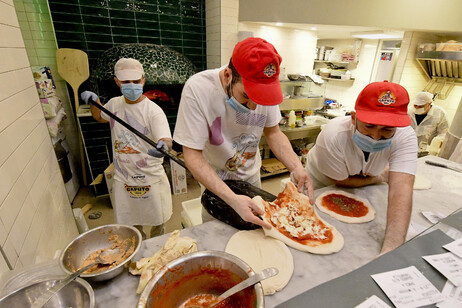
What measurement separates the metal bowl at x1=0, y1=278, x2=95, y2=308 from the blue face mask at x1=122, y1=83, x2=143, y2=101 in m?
1.63

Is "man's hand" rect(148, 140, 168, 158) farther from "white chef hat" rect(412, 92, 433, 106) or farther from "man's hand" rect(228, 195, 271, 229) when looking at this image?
"white chef hat" rect(412, 92, 433, 106)

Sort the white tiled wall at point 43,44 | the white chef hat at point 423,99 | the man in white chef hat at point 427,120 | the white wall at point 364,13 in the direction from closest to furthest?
1. the white tiled wall at point 43,44
2. the white wall at point 364,13
3. the white chef hat at point 423,99
4. the man in white chef hat at point 427,120

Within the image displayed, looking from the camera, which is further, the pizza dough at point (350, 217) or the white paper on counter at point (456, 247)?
the pizza dough at point (350, 217)

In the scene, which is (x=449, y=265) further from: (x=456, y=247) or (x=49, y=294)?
(x=49, y=294)

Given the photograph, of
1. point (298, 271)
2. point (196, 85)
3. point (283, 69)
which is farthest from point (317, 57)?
point (298, 271)

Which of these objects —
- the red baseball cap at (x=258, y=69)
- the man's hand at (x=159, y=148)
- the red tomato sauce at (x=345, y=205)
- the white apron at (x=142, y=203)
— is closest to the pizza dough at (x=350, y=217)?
the red tomato sauce at (x=345, y=205)

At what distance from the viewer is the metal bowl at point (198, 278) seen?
842 millimetres

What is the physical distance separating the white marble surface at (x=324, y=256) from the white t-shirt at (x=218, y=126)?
17.8 inches

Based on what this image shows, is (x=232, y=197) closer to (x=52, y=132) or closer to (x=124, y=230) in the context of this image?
(x=124, y=230)

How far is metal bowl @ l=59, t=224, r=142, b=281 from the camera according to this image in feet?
3.07

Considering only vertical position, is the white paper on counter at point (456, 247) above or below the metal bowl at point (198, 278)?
above

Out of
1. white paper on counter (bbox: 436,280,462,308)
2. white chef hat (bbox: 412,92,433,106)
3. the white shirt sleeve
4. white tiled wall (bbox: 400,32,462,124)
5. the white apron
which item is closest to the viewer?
white paper on counter (bbox: 436,280,462,308)

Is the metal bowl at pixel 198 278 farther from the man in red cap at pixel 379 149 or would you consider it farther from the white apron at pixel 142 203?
the white apron at pixel 142 203

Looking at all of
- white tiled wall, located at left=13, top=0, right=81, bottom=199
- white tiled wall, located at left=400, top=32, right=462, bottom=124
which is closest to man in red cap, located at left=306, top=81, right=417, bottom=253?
white tiled wall, located at left=13, top=0, right=81, bottom=199
